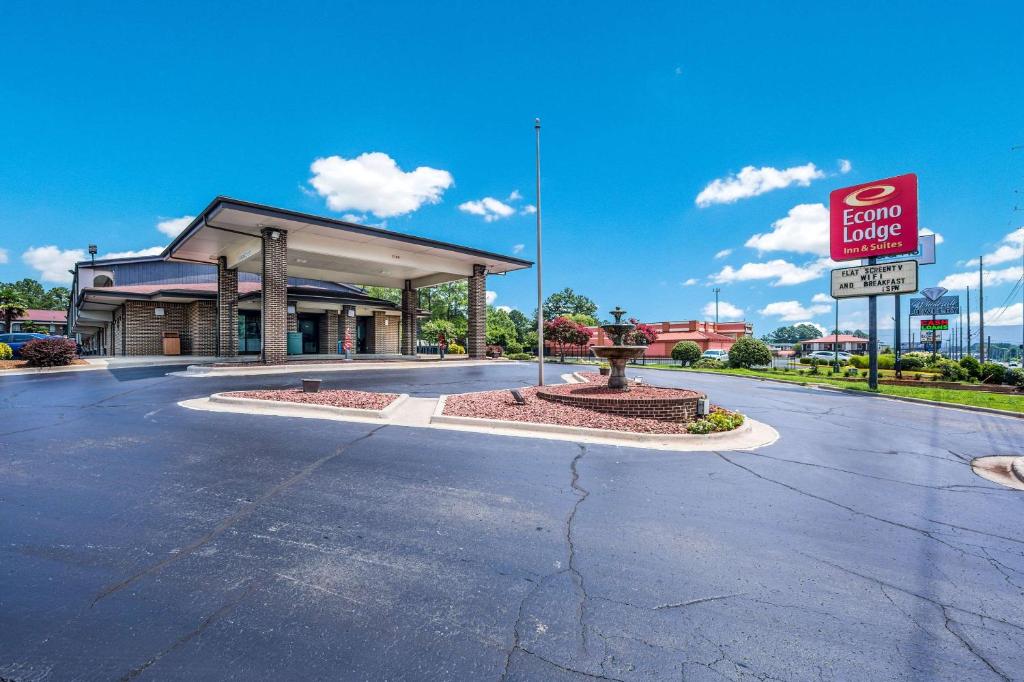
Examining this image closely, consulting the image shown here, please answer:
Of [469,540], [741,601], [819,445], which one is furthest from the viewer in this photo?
[819,445]

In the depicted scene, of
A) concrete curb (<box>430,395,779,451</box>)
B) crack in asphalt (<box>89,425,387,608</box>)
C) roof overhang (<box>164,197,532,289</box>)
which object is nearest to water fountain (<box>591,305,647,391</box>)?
concrete curb (<box>430,395,779,451</box>)

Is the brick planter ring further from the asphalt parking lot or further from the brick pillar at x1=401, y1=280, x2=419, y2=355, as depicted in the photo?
the brick pillar at x1=401, y1=280, x2=419, y2=355

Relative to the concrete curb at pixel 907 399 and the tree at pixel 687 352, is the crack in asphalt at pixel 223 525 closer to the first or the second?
the concrete curb at pixel 907 399

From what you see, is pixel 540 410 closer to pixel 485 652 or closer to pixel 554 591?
pixel 554 591

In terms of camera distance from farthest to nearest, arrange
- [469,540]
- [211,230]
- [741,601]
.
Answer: [211,230] < [469,540] < [741,601]

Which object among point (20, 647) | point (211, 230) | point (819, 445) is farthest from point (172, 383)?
point (819, 445)

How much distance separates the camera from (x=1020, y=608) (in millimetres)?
3258

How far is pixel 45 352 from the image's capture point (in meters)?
19.6

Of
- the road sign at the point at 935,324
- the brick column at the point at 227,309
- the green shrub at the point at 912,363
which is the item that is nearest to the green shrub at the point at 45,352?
the brick column at the point at 227,309

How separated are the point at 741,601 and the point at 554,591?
1.34 metres

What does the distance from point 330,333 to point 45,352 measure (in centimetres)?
1378

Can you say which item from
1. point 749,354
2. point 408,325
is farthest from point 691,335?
point 408,325

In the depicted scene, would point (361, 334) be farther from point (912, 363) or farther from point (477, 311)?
point (912, 363)

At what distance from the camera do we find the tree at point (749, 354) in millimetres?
31500
